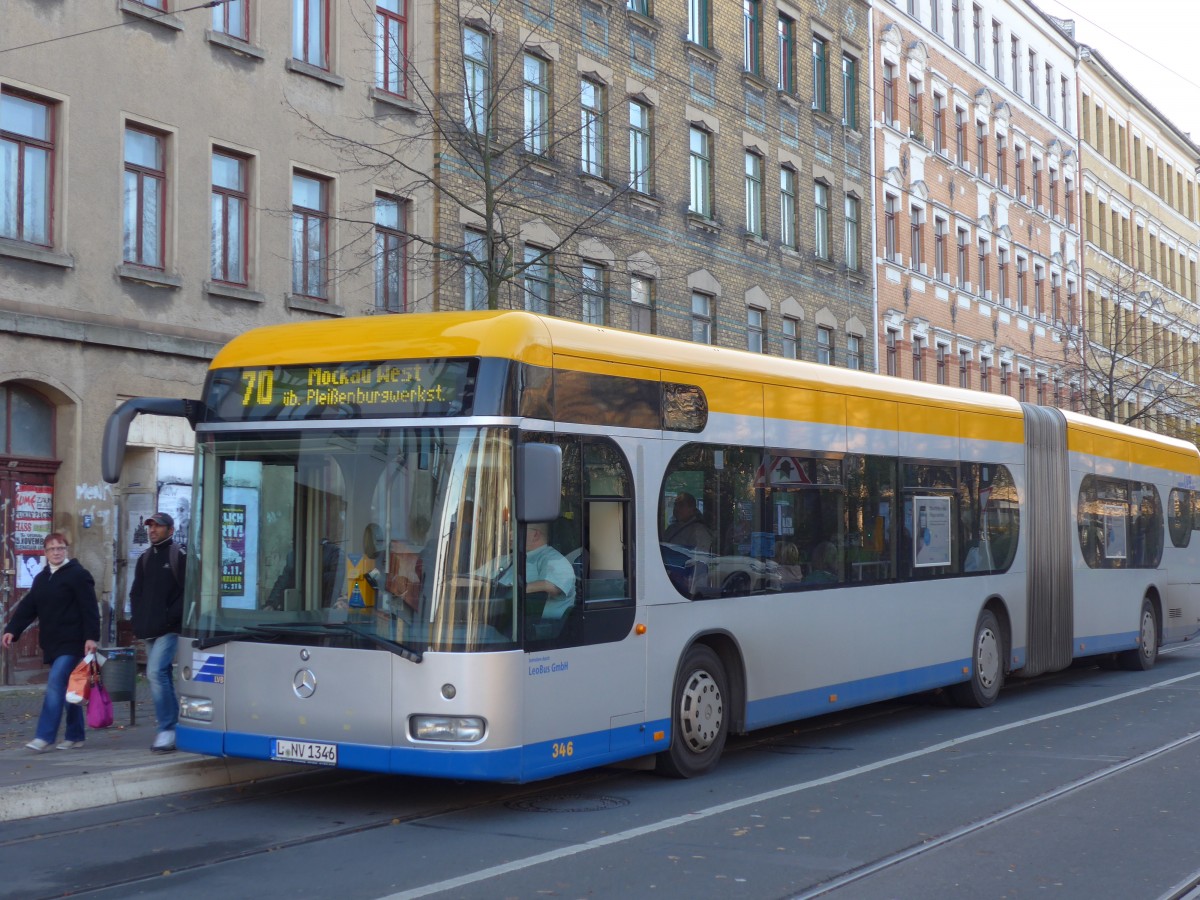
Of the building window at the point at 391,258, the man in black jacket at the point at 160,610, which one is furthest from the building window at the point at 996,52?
the man in black jacket at the point at 160,610

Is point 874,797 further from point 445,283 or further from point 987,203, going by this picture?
point 987,203

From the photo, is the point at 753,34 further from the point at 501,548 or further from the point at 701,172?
the point at 501,548

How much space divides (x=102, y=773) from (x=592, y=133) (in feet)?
65.7

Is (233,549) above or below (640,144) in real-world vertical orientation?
below

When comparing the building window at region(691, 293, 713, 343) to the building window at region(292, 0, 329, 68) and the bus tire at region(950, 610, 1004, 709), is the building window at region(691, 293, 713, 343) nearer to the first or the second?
the building window at region(292, 0, 329, 68)

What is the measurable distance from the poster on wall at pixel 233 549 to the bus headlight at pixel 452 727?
1.54 meters

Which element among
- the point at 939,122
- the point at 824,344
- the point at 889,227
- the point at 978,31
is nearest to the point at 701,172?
the point at 824,344

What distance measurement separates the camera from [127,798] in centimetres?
1007

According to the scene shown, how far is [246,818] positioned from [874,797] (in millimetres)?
3917

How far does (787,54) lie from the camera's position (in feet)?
118

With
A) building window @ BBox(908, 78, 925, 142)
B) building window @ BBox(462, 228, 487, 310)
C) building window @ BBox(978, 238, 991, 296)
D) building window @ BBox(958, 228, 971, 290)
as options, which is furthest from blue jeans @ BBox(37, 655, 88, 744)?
building window @ BBox(978, 238, 991, 296)

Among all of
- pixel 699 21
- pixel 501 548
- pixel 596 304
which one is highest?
pixel 699 21

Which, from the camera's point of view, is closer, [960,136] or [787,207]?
[787,207]

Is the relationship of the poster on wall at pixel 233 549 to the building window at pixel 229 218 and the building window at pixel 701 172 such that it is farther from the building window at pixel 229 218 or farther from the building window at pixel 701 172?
the building window at pixel 701 172
